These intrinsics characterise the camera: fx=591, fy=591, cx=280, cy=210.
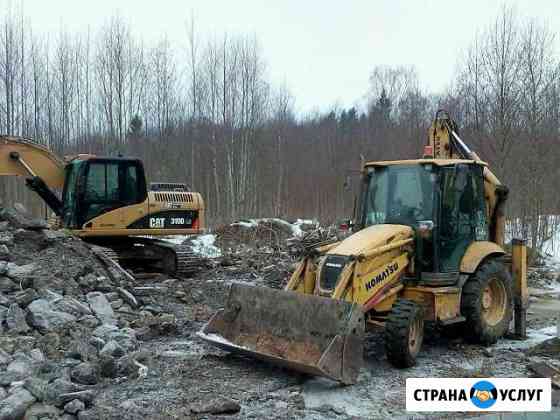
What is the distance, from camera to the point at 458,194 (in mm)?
7844

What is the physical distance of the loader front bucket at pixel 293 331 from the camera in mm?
5941

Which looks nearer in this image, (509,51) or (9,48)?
(509,51)

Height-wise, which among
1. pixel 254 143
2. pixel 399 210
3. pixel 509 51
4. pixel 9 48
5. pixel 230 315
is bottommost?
pixel 230 315

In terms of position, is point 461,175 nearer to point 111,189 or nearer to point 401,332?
point 401,332

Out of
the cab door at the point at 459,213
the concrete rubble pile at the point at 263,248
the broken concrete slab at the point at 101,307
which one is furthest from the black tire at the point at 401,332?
the concrete rubble pile at the point at 263,248

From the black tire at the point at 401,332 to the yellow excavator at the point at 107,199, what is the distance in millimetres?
6626

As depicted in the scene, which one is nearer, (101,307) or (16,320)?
(16,320)

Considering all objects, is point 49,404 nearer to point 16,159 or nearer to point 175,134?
point 16,159

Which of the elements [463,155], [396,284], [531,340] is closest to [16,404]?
[396,284]

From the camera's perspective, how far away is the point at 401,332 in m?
6.49

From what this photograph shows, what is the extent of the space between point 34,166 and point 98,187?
1309 millimetres

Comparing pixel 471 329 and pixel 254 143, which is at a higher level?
pixel 254 143

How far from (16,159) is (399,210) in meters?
7.82

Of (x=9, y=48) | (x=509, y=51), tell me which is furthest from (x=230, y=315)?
(x=9, y=48)
